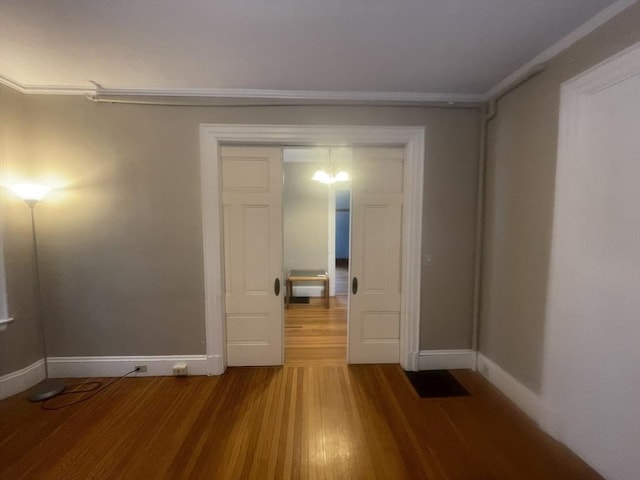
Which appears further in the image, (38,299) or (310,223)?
(310,223)

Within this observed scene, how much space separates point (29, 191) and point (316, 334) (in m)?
3.22

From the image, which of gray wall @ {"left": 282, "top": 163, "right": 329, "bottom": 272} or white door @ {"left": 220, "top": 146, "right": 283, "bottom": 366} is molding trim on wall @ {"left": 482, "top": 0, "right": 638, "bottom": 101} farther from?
gray wall @ {"left": 282, "top": 163, "right": 329, "bottom": 272}

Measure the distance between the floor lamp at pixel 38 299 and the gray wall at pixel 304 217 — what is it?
11.3ft

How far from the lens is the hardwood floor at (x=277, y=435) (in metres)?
1.59

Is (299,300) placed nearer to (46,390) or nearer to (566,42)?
(46,390)

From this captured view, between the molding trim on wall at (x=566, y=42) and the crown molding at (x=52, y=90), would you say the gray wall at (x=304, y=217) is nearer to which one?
the crown molding at (x=52, y=90)

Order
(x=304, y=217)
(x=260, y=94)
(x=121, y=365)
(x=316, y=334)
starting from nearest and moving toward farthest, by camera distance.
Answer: (x=260, y=94)
(x=121, y=365)
(x=316, y=334)
(x=304, y=217)

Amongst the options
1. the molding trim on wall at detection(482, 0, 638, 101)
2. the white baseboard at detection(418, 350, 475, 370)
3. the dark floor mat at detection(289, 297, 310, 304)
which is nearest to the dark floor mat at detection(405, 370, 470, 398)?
the white baseboard at detection(418, 350, 475, 370)

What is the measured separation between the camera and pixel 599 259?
1580mm

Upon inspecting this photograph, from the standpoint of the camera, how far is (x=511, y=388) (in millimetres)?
2209

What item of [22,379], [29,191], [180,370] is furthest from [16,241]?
[180,370]

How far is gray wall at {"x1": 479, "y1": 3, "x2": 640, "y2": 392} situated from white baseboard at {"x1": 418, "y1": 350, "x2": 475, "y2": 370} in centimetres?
19

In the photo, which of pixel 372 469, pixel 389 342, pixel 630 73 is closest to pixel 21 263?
pixel 372 469

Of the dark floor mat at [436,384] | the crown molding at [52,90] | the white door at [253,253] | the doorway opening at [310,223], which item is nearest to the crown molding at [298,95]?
the crown molding at [52,90]
